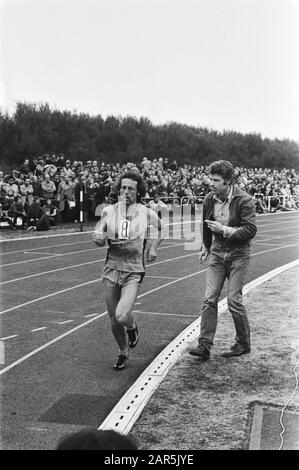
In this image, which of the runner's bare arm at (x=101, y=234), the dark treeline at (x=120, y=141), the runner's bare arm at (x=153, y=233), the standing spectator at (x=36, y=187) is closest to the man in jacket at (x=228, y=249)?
the runner's bare arm at (x=153, y=233)

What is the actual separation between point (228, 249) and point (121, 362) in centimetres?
143

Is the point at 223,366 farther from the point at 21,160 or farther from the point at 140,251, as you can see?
the point at 21,160

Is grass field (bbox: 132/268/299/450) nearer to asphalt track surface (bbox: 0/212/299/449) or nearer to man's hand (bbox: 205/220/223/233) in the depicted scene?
asphalt track surface (bbox: 0/212/299/449)

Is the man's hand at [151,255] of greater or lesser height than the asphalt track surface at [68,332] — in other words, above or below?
above

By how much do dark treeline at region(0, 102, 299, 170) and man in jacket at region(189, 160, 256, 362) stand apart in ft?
95.4

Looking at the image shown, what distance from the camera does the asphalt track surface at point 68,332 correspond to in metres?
4.95

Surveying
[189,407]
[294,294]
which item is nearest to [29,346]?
[189,407]

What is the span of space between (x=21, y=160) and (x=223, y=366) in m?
31.7

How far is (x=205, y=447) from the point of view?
169 inches

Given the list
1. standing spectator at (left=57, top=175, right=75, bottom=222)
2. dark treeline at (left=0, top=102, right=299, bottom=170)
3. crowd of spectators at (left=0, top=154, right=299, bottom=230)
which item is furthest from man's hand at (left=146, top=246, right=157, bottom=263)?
dark treeline at (left=0, top=102, right=299, bottom=170)

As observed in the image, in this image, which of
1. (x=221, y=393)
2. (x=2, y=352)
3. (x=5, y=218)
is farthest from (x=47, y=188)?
(x=221, y=393)

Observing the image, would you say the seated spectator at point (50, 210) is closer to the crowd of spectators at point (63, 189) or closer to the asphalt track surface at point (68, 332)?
the crowd of spectators at point (63, 189)

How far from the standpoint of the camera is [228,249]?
255 inches

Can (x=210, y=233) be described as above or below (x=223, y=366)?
above
